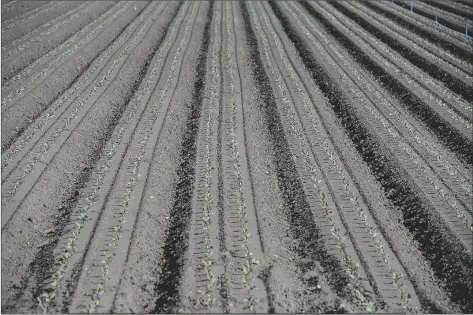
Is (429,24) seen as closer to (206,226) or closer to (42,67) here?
A: (42,67)

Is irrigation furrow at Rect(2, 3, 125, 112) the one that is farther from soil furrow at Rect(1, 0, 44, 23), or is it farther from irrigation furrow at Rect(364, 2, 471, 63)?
irrigation furrow at Rect(364, 2, 471, 63)

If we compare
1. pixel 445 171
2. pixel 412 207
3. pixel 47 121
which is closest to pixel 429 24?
pixel 445 171

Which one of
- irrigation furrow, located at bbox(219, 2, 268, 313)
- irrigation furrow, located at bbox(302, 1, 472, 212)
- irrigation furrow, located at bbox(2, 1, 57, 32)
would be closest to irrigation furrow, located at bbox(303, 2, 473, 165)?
irrigation furrow, located at bbox(302, 1, 472, 212)

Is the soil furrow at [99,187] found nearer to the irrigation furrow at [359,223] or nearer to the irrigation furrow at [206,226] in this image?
the irrigation furrow at [206,226]

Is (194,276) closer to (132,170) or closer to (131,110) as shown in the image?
(132,170)

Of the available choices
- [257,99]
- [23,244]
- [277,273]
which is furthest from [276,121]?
[23,244]
